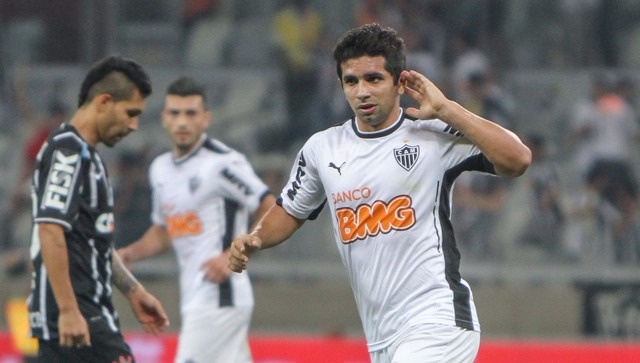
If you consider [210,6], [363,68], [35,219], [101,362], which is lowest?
[101,362]

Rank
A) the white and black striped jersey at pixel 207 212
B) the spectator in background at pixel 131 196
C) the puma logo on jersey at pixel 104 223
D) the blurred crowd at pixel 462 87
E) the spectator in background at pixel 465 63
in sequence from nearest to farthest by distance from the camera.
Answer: the puma logo on jersey at pixel 104 223 < the white and black striped jersey at pixel 207 212 < the spectator in background at pixel 131 196 < the blurred crowd at pixel 462 87 < the spectator in background at pixel 465 63

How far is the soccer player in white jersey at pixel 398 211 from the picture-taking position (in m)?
5.59

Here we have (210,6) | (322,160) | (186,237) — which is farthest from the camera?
(210,6)

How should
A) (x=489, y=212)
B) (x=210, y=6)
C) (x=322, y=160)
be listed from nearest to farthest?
(x=322, y=160) → (x=489, y=212) → (x=210, y=6)

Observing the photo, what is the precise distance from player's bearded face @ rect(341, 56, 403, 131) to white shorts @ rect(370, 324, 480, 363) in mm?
948

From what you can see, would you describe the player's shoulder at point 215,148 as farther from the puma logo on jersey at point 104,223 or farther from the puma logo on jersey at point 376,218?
the puma logo on jersey at point 376,218

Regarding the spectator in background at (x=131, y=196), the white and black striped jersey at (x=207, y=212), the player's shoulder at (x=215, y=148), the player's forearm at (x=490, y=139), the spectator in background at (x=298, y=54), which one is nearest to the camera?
the player's forearm at (x=490, y=139)

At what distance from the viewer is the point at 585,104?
14133 mm

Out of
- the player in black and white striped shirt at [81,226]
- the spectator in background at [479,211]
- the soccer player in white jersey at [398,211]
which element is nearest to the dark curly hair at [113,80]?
the player in black and white striped shirt at [81,226]

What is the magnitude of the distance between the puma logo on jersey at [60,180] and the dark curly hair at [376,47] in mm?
1329

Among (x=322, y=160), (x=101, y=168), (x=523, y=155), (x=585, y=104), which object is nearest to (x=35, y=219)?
(x=101, y=168)

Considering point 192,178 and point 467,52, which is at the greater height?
point 467,52

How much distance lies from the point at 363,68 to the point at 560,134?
29.0 ft

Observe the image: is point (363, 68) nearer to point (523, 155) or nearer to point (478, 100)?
point (523, 155)
